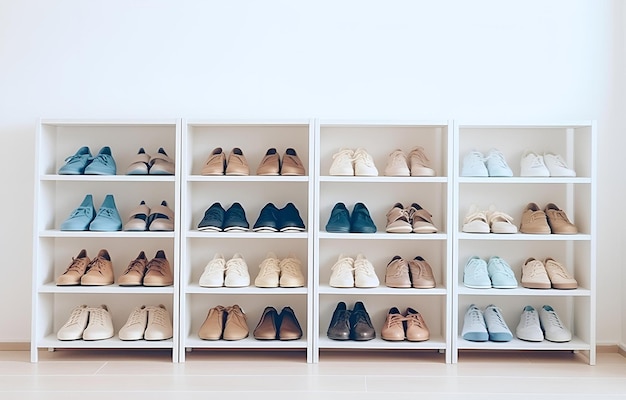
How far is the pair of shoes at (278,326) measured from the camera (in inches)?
140

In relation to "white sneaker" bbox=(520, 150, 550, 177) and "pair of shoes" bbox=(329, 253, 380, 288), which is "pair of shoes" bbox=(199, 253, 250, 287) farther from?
"white sneaker" bbox=(520, 150, 550, 177)

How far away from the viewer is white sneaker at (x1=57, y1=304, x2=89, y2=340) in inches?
140

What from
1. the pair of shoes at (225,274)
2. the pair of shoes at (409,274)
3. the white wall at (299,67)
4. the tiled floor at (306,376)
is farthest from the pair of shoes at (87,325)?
the pair of shoes at (409,274)

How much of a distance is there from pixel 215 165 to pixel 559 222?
1724 millimetres

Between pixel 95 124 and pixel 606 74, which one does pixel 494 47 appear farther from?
pixel 95 124

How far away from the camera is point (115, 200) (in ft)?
12.8

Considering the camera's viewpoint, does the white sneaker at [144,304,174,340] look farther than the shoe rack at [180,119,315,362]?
No

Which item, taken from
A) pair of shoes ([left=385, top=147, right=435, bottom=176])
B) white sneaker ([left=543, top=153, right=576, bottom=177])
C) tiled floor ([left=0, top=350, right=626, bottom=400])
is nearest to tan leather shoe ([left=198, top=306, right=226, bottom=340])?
tiled floor ([left=0, top=350, right=626, bottom=400])

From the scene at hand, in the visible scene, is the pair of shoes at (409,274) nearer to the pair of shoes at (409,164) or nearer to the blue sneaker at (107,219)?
the pair of shoes at (409,164)

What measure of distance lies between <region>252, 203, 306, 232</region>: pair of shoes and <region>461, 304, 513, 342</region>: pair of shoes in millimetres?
950

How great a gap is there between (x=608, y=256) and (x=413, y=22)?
1.61m

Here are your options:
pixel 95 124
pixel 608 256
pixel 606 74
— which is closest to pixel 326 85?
pixel 95 124

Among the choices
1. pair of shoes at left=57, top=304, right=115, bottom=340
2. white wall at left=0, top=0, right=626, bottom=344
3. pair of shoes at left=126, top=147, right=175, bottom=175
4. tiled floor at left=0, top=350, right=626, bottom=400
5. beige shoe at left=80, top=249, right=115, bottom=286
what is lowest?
tiled floor at left=0, top=350, right=626, bottom=400

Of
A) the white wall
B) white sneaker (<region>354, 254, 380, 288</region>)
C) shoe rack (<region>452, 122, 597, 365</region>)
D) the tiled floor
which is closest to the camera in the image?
the tiled floor
